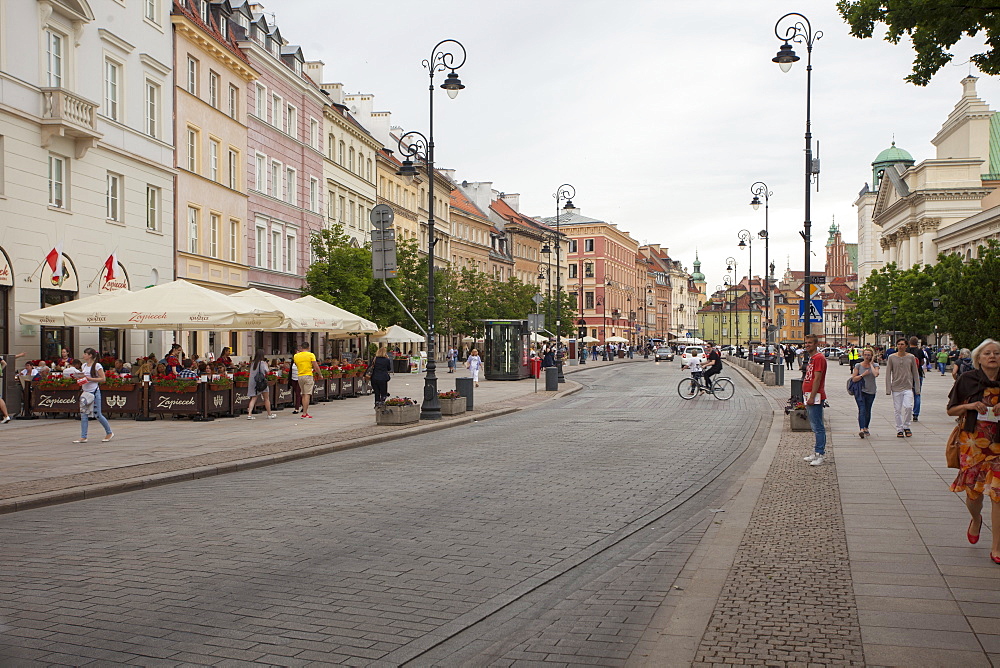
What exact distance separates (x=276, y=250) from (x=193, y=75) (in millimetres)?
10484

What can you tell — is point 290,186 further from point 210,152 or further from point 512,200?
point 512,200

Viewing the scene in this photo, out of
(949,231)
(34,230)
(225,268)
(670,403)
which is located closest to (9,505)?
(34,230)

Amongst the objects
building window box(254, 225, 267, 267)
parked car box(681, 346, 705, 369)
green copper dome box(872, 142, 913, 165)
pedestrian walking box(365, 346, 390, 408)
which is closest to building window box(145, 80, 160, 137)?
building window box(254, 225, 267, 267)

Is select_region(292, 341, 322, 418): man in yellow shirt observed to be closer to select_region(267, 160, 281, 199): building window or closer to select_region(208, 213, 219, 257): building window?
select_region(208, 213, 219, 257): building window

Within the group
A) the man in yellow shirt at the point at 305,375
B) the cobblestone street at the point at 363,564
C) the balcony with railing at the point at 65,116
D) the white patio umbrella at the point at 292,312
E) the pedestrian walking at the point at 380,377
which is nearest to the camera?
the cobblestone street at the point at 363,564

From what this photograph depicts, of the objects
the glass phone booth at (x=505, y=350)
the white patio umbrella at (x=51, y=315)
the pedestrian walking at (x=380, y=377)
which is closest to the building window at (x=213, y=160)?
the glass phone booth at (x=505, y=350)

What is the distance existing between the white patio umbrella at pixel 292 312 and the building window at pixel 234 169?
12912 mm

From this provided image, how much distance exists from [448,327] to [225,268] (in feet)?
77.2

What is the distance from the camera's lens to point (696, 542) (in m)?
8.52

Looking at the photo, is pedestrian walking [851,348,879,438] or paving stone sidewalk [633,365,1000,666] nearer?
paving stone sidewalk [633,365,1000,666]

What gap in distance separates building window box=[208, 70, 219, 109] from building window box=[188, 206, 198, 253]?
15.1 feet

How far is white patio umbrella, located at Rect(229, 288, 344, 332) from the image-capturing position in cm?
2517

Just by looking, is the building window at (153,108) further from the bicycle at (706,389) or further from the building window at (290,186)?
the bicycle at (706,389)

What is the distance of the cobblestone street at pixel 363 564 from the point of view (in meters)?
5.52
